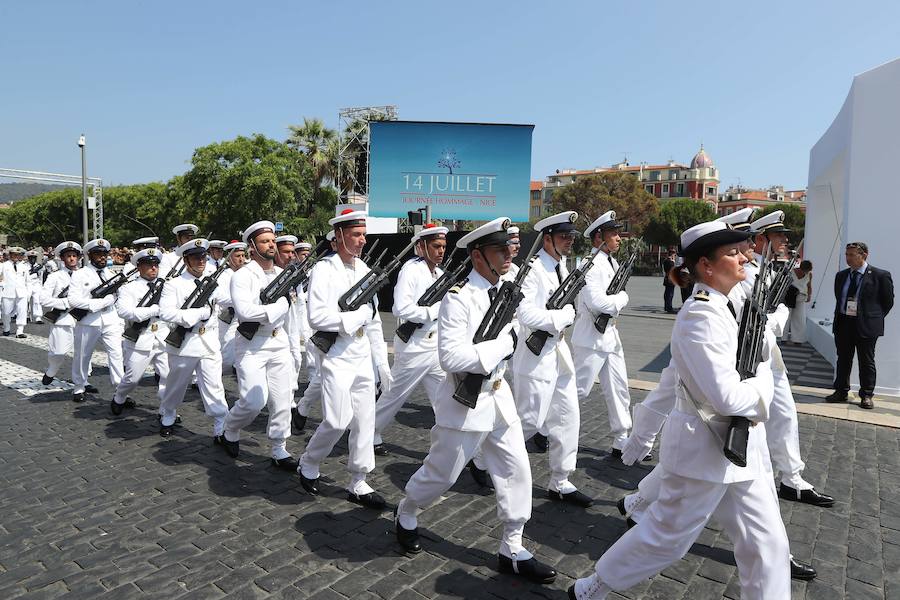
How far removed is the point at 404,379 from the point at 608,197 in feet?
184

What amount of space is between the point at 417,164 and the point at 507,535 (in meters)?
20.4

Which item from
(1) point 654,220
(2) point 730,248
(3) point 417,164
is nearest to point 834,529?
(2) point 730,248

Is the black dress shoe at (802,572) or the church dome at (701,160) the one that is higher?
the church dome at (701,160)

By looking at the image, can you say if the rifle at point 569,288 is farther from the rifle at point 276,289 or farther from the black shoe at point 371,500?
the rifle at point 276,289

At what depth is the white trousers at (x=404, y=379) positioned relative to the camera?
562cm

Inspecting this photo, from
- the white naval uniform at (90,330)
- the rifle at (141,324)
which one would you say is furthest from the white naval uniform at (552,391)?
the white naval uniform at (90,330)

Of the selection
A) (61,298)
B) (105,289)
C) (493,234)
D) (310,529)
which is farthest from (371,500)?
(61,298)

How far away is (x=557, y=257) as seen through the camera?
5.45 m

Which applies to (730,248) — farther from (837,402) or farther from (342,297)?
(837,402)

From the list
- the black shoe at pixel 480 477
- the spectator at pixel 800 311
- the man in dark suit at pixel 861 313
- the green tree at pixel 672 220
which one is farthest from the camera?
the green tree at pixel 672 220

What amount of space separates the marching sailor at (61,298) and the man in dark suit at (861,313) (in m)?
10.3

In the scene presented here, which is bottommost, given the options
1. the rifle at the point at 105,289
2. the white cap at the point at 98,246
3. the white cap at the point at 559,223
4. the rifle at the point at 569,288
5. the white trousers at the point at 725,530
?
the white trousers at the point at 725,530

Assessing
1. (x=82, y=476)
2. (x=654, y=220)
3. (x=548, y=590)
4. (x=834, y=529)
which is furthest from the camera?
(x=654, y=220)

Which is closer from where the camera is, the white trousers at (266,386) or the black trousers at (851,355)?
the white trousers at (266,386)
